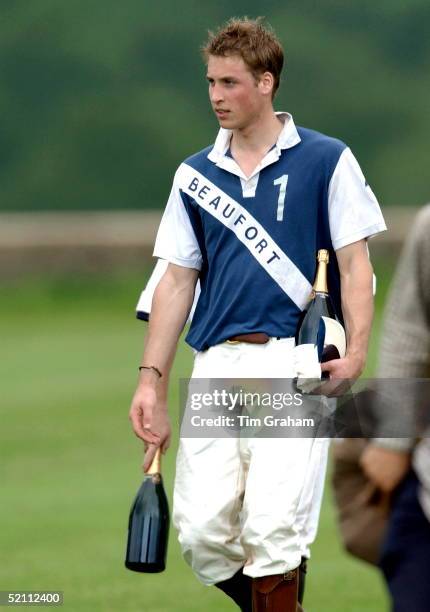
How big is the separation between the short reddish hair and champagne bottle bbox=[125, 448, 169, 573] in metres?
1.49

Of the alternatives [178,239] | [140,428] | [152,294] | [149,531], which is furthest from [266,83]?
[149,531]

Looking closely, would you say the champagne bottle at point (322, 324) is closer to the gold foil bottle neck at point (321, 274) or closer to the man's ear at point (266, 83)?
the gold foil bottle neck at point (321, 274)

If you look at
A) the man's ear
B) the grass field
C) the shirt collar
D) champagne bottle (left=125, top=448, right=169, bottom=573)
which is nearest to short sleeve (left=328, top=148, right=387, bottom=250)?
the shirt collar

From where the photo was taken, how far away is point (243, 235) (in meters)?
6.25

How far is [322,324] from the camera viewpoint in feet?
20.1

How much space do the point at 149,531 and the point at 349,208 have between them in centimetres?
144

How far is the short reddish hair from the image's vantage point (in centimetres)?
630

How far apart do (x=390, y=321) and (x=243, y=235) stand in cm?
205

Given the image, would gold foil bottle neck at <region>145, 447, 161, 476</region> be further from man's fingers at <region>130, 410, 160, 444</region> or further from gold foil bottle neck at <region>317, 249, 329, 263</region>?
gold foil bottle neck at <region>317, 249, 329, 263</region>

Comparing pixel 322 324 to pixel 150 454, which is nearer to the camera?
pixel 322 324

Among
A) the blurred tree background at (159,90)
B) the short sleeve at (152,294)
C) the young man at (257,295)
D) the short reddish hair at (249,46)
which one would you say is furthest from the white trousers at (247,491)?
the blurred tree background at (159,90)

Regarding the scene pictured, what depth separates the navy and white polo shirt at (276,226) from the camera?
6.22 m

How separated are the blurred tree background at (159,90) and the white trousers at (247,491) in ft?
70.3

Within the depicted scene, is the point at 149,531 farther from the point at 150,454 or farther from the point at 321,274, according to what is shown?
the point at 321,274
